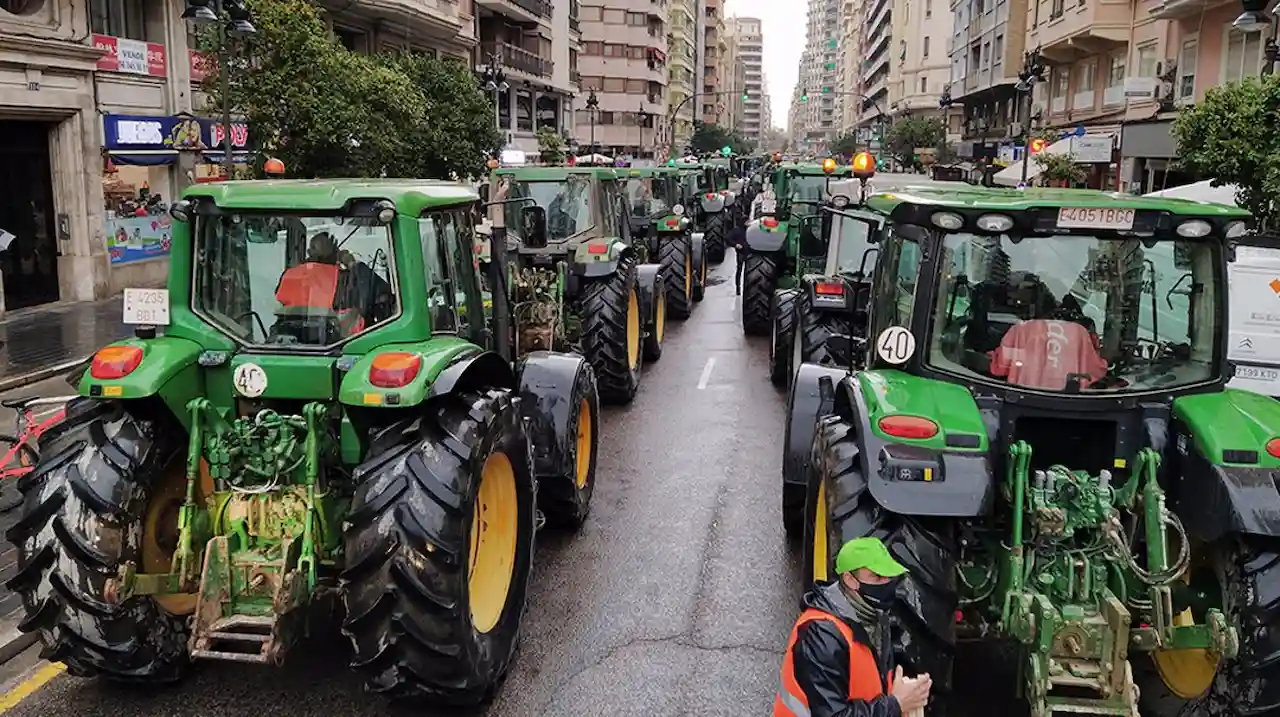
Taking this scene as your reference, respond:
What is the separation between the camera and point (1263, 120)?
13172 millimetres

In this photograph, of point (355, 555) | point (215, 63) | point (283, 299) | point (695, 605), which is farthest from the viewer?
point (215, 63)

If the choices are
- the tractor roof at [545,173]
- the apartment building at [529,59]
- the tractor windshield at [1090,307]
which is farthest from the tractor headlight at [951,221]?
the apartment building at [529,59]

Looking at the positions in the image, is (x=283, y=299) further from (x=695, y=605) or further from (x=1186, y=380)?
(x=1186, y=380)

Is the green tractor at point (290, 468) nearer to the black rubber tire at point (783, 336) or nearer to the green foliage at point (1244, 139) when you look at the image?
the black rubber tire at point (783, 336)

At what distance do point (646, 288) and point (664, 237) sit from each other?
4.74 m

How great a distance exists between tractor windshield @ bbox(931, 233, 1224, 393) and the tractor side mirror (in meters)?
5.57

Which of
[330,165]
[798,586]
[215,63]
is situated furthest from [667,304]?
[798,586]

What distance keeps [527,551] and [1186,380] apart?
3162 millimetres

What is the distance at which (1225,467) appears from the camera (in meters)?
3.87

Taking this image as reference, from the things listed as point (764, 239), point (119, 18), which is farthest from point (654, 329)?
point (119, 18)

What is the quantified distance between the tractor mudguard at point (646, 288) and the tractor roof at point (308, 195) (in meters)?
6.95

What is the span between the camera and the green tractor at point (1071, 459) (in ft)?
12.5

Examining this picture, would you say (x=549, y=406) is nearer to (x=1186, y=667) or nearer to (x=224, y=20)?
(x=1186, y=667)

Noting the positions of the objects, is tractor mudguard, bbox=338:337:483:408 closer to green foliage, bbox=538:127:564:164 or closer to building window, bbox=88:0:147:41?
building window, bbox=88:0:147:41
